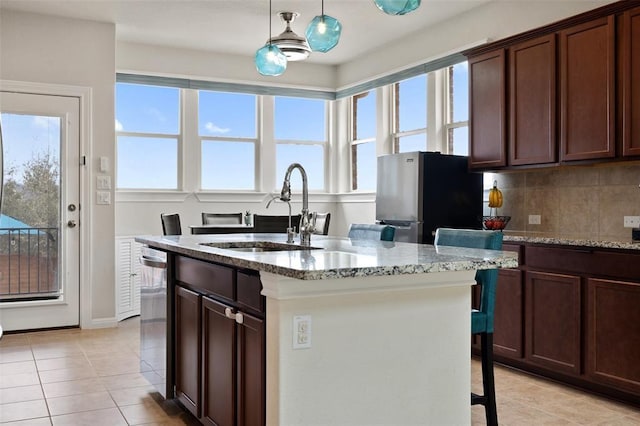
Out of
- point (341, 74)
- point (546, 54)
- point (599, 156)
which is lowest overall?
point (599, 156)

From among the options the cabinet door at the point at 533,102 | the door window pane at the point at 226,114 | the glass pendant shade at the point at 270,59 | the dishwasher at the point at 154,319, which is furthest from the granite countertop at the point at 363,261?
the door window pane at the point at 226,114

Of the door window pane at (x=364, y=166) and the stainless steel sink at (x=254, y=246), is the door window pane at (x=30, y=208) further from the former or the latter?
the door window pane at (x=364, y=166)

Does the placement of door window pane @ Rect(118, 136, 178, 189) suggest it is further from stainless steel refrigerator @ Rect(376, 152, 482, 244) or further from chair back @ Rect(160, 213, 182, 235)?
stainless steel refrigerator @ Rect(376, 152, 482, 244)

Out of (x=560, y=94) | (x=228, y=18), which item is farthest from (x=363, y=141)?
(x=560, y=94)

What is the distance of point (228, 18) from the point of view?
211 inches

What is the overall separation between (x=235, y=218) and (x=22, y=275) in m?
2.01

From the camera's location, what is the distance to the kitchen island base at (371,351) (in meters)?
1.89

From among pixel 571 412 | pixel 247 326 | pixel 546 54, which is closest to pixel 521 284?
pixel 571 412

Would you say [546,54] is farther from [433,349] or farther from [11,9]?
[11,9]

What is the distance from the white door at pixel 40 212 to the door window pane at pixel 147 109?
89 centimetres

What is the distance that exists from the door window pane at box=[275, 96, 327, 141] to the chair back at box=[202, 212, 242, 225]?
1.30 meters

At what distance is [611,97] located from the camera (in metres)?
3.50

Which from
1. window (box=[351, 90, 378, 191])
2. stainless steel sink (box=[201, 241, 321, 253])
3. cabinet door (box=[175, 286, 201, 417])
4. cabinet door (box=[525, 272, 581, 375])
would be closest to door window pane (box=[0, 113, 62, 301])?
cabinet door (box=[175, 286, 201, 417])

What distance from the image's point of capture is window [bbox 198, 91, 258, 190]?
6.58m
